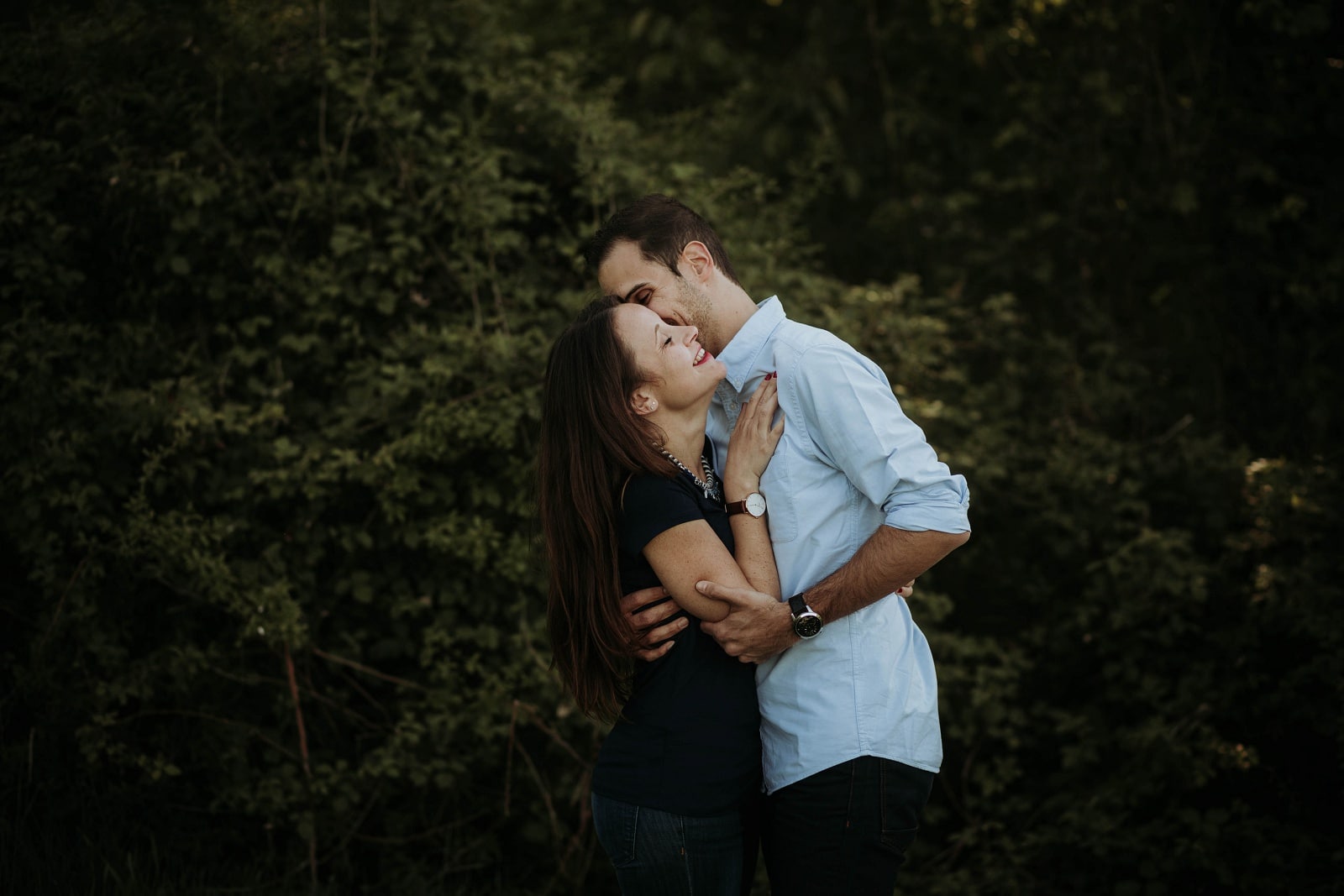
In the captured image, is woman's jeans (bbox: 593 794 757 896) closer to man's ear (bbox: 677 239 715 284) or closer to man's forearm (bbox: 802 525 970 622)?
man's forearm (bbox: 802 525 970 622)

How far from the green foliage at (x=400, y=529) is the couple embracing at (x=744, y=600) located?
69.7 inches

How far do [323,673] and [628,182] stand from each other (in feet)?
7.42

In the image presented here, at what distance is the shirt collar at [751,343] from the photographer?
240 centimetres

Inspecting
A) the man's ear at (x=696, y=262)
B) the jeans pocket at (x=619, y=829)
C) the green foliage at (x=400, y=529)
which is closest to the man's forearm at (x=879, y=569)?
the jeans pocket at (x=619, y=829)

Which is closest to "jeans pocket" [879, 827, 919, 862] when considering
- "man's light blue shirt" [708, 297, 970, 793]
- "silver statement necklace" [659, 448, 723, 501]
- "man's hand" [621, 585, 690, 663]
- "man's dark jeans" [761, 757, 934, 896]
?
"man's dark jeans" [761, 757, 934, 896]

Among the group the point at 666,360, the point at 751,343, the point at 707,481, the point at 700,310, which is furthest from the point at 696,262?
the point at 707,481

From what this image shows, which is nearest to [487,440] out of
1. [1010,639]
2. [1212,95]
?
[1010,639]

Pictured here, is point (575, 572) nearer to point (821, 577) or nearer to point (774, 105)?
point (821, 577)

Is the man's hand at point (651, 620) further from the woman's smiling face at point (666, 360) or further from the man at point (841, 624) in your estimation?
the woman's smiling face at point (666, 360)

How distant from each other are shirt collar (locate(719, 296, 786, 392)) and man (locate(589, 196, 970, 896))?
0.03 m

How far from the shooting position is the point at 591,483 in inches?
86.1

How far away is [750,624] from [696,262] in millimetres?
866

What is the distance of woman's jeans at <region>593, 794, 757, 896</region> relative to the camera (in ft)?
6.93

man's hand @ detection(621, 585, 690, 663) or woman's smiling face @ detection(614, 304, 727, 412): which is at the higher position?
woman's smiling face @ detection(614, 304, 727, 412)
